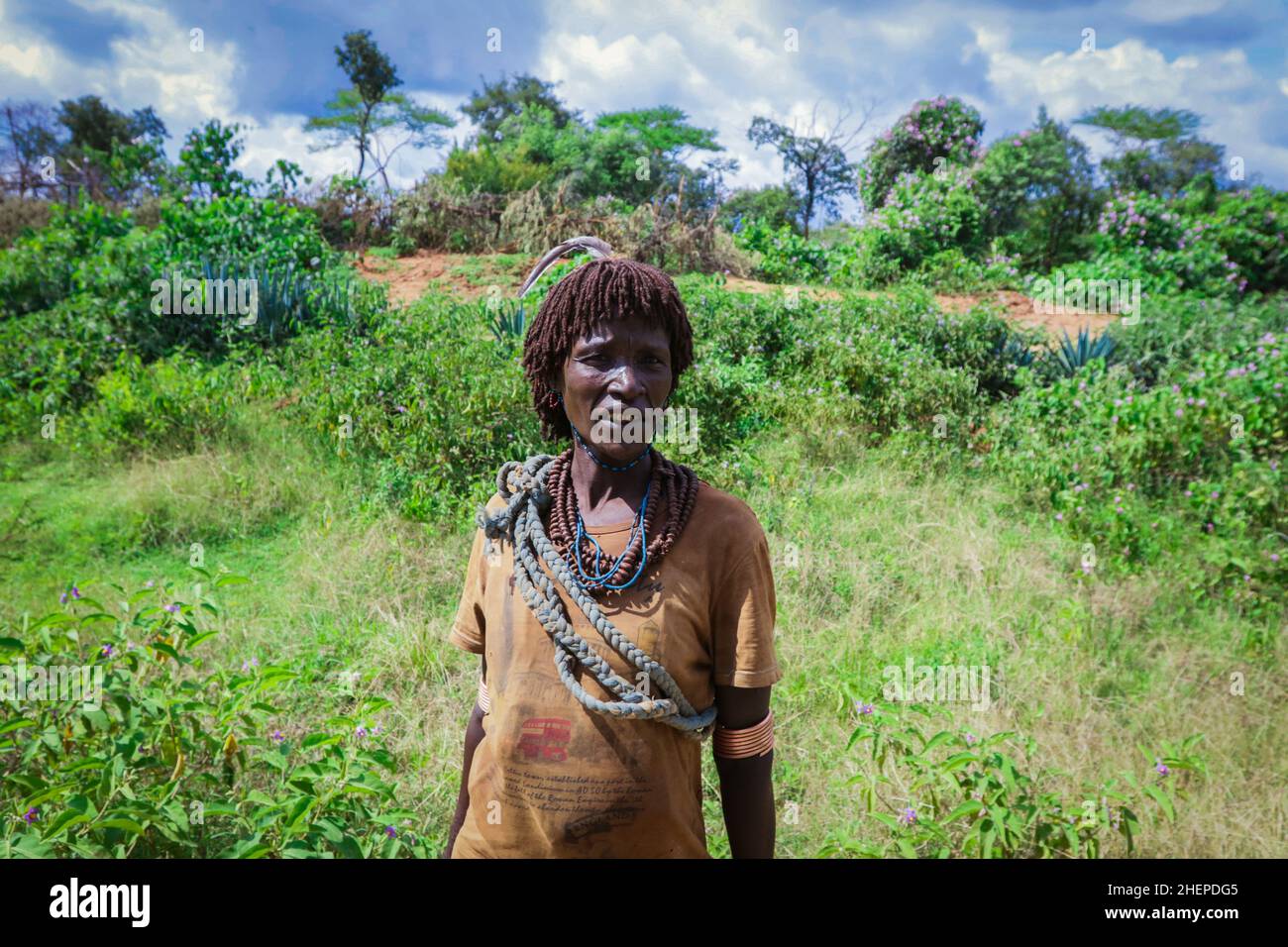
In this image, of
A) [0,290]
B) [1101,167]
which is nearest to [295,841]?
[0,290]

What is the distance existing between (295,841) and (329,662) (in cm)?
161

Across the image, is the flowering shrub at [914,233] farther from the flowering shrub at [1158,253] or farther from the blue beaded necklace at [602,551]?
the blue beaded necklace at [602,551]

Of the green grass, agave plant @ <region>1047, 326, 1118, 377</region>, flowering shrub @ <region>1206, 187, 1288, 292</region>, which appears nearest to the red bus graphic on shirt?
the green grass

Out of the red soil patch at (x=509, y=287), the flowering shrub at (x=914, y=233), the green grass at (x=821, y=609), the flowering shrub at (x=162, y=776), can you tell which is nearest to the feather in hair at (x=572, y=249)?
the flowering shrub at (x=162, y=776)

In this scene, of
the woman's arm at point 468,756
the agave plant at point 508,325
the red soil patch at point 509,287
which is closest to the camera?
the woman's arm at point 468,756

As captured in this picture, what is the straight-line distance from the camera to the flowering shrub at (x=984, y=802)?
2.32 m

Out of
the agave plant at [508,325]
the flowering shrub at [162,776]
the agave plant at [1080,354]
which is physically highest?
the agave plant at [508,325]

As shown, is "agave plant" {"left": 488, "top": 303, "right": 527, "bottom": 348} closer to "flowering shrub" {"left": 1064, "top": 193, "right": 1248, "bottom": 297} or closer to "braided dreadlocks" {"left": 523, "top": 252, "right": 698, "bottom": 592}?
"braided dreadlocks" {"left": 523, "top": 252, "right": 698, "bottom": 592}

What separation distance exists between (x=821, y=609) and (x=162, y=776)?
2.68m

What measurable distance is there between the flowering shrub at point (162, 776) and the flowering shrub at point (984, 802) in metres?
1.35

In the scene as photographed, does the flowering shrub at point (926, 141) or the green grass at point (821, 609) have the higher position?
the flowering shrub at point (926, 141)

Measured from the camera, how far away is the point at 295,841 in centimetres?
203

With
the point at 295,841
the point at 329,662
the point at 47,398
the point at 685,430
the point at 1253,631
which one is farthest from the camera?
the point at 47,398

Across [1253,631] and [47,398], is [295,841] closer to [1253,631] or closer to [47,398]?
[1253,631]
